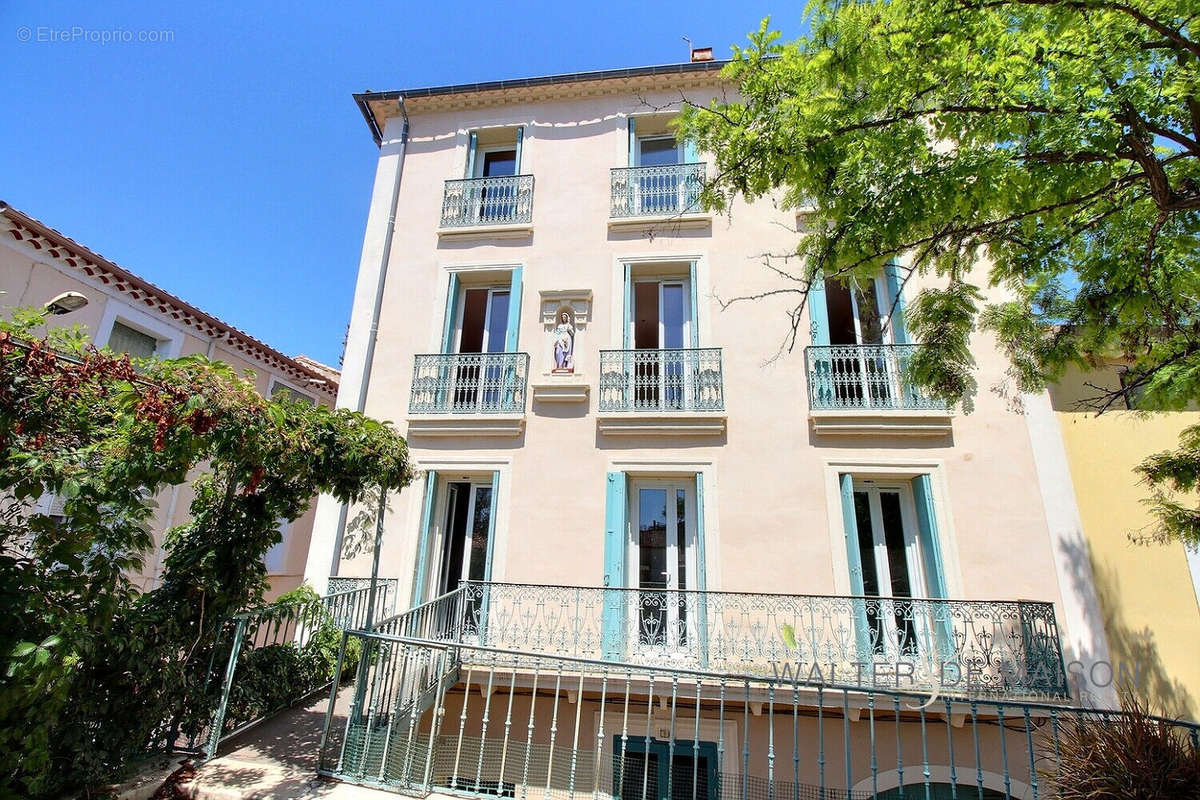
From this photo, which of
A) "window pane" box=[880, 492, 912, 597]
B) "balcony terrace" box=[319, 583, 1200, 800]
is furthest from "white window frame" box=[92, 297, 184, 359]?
"window pane" box=[880, 492, 912, 597]

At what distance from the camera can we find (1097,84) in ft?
11.0

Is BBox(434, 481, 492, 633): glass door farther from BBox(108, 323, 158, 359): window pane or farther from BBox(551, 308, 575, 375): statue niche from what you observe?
BBox(108, 323, 158, 359): window pane

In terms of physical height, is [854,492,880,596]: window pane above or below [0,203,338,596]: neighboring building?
below

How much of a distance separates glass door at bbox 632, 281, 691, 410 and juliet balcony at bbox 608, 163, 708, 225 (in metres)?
1.15

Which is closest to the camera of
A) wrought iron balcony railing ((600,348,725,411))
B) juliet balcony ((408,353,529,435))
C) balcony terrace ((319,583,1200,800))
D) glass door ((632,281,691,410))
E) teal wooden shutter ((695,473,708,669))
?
balcony terrace ((319,583,1200,800))

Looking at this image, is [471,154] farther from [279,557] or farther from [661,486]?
[279,557]

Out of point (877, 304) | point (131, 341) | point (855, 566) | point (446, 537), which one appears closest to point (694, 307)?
point (877, 304)

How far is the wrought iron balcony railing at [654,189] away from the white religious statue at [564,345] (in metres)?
2.16

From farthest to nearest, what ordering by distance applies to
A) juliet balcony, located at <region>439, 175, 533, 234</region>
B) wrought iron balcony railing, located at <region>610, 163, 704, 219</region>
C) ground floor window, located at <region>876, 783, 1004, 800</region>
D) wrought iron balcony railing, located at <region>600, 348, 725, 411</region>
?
juliet balcony, located at <region>439, 175, 533, 234</region> → wrought iron balcony railing, located at <region>610, 163, 704, 219</region> → wrought iron balcony railing, located at <region>600, 348, 725, 411</region> → ground floor window, located at <region>876, 783, 1004, 800</region>

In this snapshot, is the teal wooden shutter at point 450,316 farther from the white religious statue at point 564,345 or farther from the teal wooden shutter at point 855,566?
the teal wooden shutter at point 855,566

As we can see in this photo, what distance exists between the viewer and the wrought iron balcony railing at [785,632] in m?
6.10

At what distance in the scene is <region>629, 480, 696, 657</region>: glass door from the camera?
6.84 meters

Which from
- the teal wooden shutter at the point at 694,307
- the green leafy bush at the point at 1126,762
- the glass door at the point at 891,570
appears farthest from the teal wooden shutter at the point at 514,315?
the green leafy bush at the point at 1126,762

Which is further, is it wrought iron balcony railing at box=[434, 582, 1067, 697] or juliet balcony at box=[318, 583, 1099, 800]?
wrought iron balcony railing at box=[434, 582, 1067, 697]
